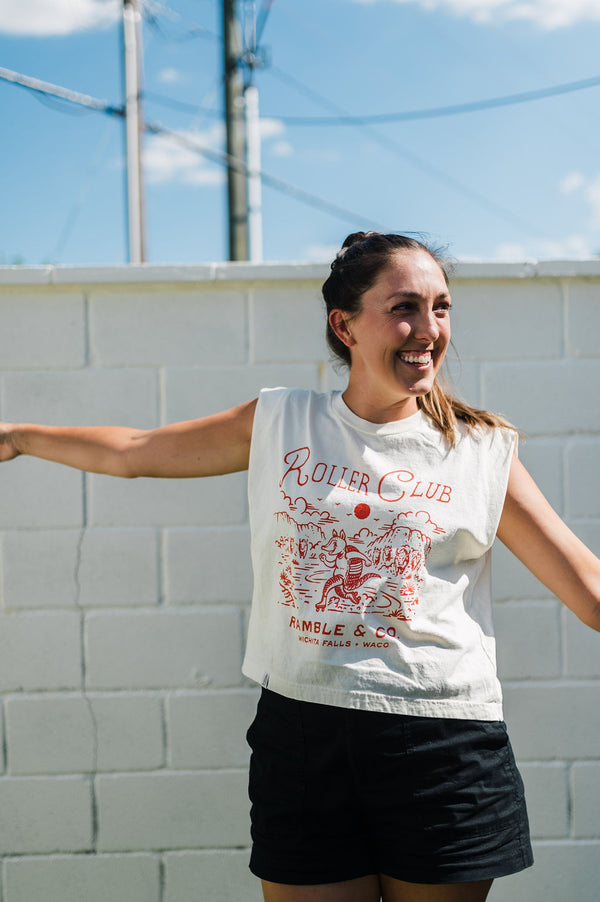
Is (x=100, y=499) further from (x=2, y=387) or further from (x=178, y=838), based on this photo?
(x=178, y=838)

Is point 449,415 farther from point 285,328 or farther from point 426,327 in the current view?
point 285,328

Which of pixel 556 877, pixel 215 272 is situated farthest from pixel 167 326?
pixel 556 877

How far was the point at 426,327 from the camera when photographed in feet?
4.66

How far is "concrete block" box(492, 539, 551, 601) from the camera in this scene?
2059 mm

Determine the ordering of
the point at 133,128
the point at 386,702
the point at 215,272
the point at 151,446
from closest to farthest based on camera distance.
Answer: the point at 386,702 → the point at 151,446 → the point at 215,272 → the point at 133,128

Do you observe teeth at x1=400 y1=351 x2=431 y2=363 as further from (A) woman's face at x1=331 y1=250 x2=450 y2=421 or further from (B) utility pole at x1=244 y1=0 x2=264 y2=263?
(B) utility pole at x1=244 y1=0 x2=264 y2=263

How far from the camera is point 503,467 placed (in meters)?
1.47

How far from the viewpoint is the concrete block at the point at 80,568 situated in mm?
2061

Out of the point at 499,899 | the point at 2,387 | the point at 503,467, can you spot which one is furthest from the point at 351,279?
the point at 499,899

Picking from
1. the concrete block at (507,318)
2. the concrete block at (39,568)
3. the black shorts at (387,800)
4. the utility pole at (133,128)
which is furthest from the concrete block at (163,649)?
the utility pole at (133,128)

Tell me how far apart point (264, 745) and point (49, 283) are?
1298 mm

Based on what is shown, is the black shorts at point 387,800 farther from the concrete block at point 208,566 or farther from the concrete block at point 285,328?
the concrete block at point 285,328

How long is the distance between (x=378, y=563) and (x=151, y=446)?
1.82ft

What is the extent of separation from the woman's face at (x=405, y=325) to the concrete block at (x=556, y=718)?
104 centimetres
